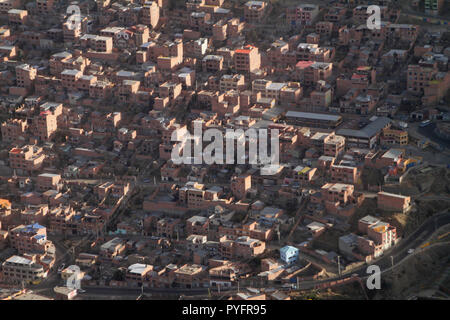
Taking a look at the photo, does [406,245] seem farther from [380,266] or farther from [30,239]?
[30,239]

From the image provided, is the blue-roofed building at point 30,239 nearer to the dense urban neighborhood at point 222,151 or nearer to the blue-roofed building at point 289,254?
the dense urban neighborhood at point 222,151

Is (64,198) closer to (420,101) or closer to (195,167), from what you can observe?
(195,167)

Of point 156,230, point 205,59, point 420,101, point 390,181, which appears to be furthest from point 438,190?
point 205,59

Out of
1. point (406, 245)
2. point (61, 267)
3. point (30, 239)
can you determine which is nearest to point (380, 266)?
point (406, 245)

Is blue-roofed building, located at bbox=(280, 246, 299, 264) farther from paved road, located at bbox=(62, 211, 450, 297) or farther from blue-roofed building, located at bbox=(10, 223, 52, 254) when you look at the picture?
blue-roofed building, located at bbox=(10, 223, 52, 254)

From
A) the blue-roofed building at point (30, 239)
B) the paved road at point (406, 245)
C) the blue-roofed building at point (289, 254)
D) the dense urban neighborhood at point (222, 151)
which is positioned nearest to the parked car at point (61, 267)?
the dense urban neighborhood at point (222, 151)
